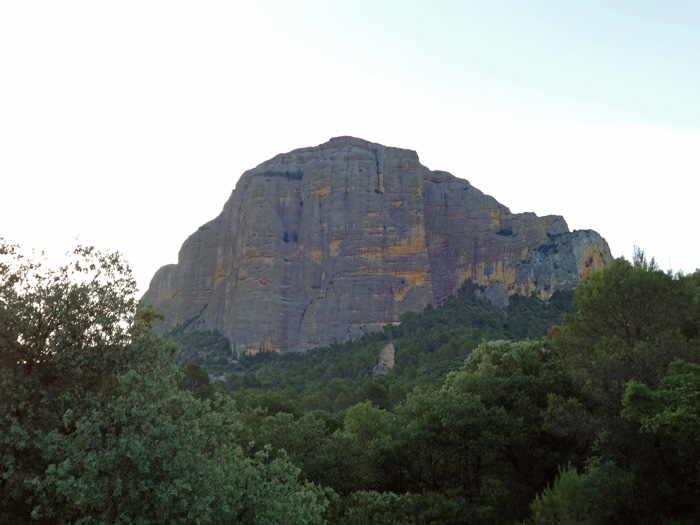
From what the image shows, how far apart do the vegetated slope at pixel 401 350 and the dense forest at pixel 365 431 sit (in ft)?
88.6

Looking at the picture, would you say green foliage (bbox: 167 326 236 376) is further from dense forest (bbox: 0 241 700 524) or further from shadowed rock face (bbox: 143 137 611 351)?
dense forest (bbox: 0 241 700 524)

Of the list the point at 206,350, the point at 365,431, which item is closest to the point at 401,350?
the point at 206,350

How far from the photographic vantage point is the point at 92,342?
13.4 meters

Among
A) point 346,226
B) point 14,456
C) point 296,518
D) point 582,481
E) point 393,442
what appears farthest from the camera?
point 346,226

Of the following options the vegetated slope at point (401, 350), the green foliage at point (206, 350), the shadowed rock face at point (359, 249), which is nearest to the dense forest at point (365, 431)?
the vegetated slope at point (401, 350)

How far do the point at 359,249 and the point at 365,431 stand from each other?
6817 centimetres

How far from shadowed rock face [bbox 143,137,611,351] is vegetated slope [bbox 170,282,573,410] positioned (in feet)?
11.1

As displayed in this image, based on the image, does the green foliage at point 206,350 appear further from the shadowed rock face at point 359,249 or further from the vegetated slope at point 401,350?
the shadowed rock face at point 359,249

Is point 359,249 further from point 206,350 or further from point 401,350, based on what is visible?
point 206,350

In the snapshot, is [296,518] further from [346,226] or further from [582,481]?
[346,226]

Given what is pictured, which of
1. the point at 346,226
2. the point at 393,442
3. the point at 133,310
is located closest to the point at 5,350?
the point at 133,310

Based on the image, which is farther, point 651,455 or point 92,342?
point 651,455

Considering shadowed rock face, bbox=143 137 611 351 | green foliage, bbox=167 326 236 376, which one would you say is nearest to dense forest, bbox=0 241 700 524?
green foliage, bbox=167 326 236 376

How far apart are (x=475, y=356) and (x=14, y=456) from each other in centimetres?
2266
